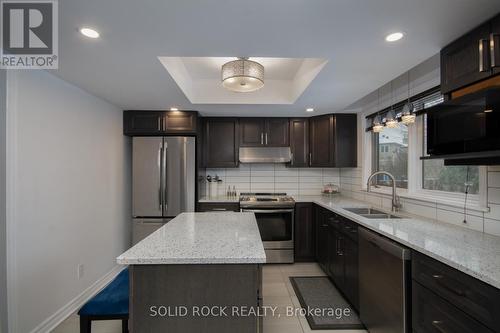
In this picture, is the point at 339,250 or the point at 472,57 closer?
the point at 472,57

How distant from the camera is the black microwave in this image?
1.22 metres

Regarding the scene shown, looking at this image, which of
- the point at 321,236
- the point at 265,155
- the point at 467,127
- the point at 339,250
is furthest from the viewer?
the point at 265,155

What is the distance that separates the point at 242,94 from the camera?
302cm

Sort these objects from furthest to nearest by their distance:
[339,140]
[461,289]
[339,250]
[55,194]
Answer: [339,140] → [339,250] → [55,194] → [461,289]

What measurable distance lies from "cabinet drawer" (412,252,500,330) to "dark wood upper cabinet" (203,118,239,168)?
9.14 ft

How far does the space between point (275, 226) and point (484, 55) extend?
108 inches

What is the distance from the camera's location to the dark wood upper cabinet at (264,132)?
378 centimetres

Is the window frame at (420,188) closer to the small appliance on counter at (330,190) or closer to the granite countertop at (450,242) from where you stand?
the granite countertop at (450,242)

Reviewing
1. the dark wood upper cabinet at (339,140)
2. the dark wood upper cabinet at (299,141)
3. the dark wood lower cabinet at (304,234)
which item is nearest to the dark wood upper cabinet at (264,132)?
the dark wood upper cabinet at (299,141)

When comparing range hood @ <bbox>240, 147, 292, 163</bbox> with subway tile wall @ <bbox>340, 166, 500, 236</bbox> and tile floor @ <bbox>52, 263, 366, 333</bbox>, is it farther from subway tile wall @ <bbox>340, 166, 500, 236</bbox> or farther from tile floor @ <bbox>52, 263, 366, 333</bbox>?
tile floor @ <bbox>52, 263, 366, 333</bbox>

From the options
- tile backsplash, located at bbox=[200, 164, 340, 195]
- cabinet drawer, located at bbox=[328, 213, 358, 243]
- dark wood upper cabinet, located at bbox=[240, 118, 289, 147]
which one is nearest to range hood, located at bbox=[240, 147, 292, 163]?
dark wood upper cabinet, located at bbox=[240, 118, 289, 147]

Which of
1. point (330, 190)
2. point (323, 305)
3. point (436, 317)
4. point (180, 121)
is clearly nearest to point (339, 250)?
point (323, 305)

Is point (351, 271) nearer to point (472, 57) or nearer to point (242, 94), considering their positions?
point (472, 57)

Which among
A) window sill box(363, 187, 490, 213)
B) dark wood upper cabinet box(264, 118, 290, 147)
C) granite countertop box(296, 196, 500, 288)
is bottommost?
granite countertop box(296, 196, 500, 288)
